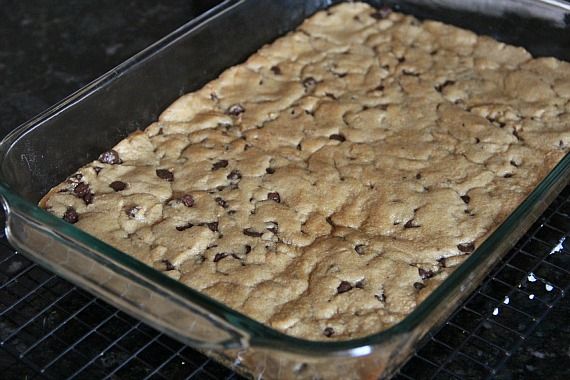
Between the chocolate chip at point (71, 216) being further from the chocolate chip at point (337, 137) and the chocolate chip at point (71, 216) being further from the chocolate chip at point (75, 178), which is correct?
the chocolate chip at point (337, 137)

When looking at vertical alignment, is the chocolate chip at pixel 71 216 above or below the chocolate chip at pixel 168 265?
above

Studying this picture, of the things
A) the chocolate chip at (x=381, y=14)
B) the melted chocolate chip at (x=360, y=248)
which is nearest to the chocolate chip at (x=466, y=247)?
the melted chocolate chip at (x=360, y=248)

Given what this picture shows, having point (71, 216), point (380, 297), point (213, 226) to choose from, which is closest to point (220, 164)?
point (213, 226)

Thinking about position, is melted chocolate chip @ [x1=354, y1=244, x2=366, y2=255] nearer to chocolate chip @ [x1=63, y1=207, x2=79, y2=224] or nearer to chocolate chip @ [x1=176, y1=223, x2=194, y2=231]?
chocolate chip @ [x1=176, y1=223, x2=194, y2=231]

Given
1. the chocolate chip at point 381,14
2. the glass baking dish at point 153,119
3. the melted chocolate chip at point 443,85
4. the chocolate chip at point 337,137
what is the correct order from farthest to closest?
the chocolate chip at point 381,14, the melted chocolate chip at point 443,85, the chocolate chip at point 337,137, the glass baking dish at point 153,119

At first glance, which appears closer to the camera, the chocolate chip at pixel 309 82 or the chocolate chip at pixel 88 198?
the chocolate chip at pixel 88 198

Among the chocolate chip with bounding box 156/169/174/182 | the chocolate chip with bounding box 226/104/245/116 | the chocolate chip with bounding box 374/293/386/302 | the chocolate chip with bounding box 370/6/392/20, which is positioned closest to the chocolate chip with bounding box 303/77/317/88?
the chocolate chip with bounding box 226/104/245/116

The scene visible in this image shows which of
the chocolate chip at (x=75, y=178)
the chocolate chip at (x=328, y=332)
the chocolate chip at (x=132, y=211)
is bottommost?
the chocolate chip at (x=328, y=332)

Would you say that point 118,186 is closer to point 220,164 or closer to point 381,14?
point 220,164
